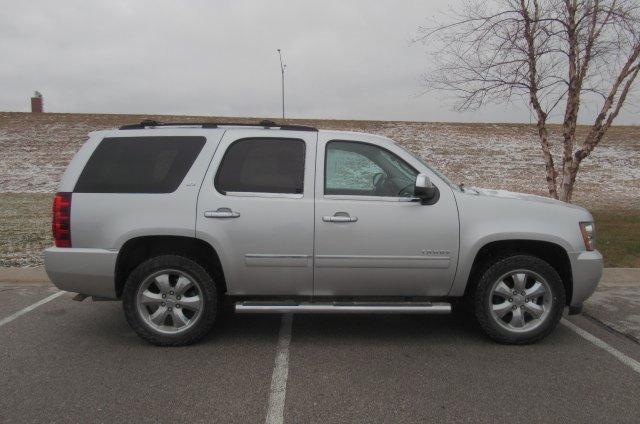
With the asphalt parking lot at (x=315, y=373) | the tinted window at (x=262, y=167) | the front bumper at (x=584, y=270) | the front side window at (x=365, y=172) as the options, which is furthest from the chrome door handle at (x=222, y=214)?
the front bumper at (x=584, y=270)

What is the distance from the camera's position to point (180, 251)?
175 inches

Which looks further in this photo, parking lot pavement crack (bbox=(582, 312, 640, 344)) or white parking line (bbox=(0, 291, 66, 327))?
white parking line (bbox=(0, 291, 66, 327))

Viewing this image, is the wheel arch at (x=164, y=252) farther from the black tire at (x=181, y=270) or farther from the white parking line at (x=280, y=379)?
the white parking line at (x=280, y=379)

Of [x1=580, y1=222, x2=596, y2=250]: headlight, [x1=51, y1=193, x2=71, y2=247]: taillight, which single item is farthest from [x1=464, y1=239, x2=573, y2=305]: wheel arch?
[x1=51, y1=193, x2=71, y2=247]: taillight

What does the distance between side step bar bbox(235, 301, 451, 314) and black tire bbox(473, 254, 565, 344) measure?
33 centimetres

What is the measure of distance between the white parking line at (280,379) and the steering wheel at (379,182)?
1.52 meters

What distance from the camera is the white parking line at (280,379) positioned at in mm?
3211

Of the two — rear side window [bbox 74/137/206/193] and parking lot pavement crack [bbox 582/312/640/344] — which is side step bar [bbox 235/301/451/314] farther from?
parking lot pavement crack [bbox 582/312/640/344]

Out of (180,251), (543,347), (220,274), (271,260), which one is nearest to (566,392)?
(543,347)

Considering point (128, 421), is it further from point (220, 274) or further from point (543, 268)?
point (543, 268)

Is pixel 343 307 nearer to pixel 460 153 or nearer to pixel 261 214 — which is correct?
pixel 261 214

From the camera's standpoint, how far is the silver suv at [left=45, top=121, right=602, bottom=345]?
13.9ft

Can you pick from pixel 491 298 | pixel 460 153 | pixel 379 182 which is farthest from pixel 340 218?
pixel 460 153

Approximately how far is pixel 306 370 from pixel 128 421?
131 centimetres
